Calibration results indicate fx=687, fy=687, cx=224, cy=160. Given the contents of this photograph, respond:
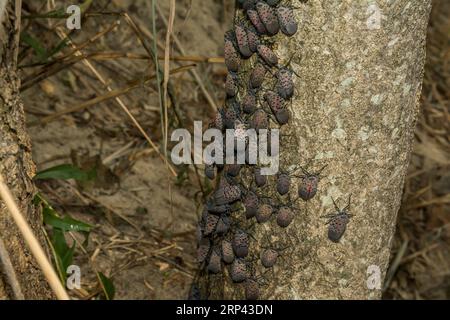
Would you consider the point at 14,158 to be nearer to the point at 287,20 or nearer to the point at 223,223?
the point at 223,223

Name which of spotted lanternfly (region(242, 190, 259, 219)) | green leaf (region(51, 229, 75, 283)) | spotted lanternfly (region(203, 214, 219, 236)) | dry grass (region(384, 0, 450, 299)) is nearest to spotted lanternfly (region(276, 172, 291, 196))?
spotted lanternfly (region(242, 190, 259, 219))

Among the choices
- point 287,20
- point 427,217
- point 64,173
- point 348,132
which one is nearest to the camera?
point 287,20

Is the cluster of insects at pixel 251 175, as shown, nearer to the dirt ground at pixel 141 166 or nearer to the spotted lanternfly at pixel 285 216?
the spotted lanternfly at pixel 285 216

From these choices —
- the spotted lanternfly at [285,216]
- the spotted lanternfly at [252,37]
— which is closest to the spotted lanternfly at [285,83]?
the spotted lanternfly at [252,37]

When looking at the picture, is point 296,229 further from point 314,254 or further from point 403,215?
point 403,215

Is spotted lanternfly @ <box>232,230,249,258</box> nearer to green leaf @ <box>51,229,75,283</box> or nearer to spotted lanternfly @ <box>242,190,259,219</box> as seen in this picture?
spotted lanternfly @ <box>242,190,259,219</box>

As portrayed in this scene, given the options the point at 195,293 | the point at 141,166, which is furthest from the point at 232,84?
the point at 141,166
